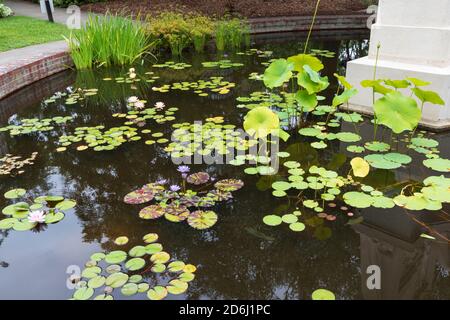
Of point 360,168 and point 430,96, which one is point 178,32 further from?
point 360,168

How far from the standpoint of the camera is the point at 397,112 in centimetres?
334

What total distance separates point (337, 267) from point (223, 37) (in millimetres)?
6158

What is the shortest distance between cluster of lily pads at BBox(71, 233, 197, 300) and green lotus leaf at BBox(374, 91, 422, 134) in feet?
6.53

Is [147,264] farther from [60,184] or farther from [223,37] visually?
[223,37]

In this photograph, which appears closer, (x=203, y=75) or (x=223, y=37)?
(x=203, y=75)

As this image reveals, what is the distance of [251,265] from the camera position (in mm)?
2266

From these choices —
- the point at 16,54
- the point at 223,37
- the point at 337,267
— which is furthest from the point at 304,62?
the point at 16,54

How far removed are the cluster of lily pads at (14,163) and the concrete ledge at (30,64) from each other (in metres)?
1.94

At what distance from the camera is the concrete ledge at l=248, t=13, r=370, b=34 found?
956 cm

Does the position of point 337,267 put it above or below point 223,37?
below

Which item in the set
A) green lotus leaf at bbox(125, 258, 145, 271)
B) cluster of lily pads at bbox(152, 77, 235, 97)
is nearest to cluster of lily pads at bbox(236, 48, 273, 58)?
cluster of lily pads at bbox(152, 77, 235, 97)

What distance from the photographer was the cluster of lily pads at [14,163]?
3363 millimetres

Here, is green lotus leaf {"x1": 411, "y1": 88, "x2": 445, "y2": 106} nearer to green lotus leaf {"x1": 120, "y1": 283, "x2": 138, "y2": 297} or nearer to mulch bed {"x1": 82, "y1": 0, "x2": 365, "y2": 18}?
green lotus leaf {"x1": 120, "y1": 283, "x2": 138, "y2": 297}

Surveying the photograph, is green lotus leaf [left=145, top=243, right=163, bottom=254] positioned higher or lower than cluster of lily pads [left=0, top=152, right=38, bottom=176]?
lower
